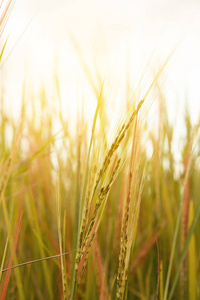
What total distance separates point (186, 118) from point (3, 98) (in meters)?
Answer: 0.45

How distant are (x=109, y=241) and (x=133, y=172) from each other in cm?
36

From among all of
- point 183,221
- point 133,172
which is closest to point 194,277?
point 183,221

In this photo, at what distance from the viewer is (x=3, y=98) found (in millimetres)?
835

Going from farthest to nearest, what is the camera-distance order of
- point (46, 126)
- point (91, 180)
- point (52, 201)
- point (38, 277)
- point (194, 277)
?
point (46, 126) < point (52, 201) < point (38, 277) < point (194, 277) < point (91, 180)

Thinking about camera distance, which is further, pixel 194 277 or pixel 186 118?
pixel 186 118

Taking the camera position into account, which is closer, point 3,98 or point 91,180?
point 91,180

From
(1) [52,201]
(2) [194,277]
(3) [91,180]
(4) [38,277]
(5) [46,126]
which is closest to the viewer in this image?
(3) [91,180]

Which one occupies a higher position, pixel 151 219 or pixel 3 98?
pixel 3 98

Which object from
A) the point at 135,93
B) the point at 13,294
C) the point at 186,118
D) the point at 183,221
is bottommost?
the point at 13,294

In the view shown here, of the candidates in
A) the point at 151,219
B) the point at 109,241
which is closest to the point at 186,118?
the point at 151,219

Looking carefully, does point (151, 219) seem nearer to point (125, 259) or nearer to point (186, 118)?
point (186, 118)

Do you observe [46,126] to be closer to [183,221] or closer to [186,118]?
[186,118]

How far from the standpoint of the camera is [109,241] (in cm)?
70

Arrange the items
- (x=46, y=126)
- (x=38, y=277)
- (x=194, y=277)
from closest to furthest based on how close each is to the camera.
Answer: (x=194, y=277) → (x=38, y=277) → (x=46, y=126)
